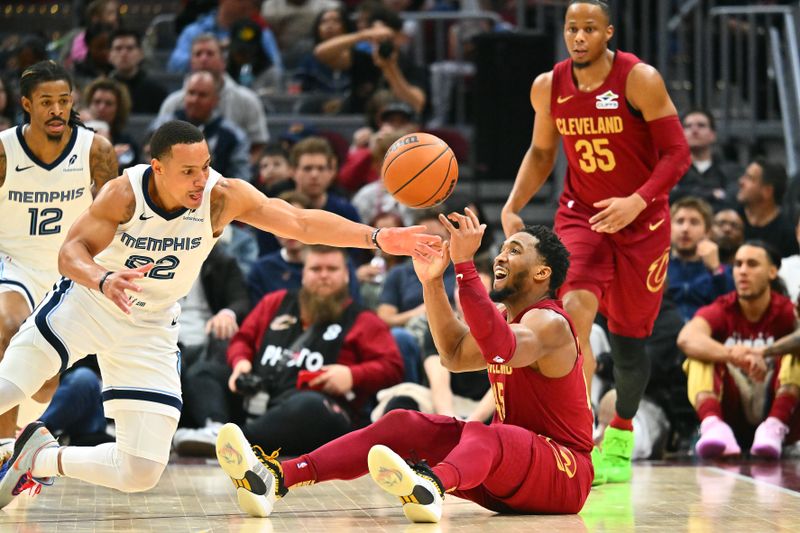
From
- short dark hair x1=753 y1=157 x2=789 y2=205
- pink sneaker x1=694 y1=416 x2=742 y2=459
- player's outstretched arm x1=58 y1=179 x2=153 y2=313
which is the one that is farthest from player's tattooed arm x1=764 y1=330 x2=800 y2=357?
player's outstretched arm x1=58 y1=179 x2=153 y2=313

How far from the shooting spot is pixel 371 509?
18.7 ft

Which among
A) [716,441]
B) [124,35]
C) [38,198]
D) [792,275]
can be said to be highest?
[124,35]

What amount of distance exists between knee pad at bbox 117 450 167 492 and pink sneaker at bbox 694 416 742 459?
3.80 metres

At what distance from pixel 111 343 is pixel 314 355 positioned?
2894 mm

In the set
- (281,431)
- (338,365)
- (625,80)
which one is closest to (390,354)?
(338,365)

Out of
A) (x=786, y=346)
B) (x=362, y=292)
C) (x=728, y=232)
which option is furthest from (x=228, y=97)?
(x=786, y=346)

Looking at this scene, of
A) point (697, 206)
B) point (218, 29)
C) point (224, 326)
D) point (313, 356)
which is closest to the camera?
point (313, 356)

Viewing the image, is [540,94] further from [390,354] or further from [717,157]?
[717,157]

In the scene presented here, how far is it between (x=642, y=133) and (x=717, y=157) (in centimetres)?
437

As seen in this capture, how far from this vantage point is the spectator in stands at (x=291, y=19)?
13.0m

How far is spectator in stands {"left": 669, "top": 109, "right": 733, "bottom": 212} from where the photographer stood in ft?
33.1

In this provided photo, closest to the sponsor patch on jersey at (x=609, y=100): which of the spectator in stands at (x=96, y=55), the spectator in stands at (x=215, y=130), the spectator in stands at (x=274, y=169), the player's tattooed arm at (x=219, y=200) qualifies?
the player's tattooed arm at (x=219, y=200)

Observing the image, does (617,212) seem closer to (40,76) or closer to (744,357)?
(744,357)

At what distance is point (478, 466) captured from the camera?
16.5ft
